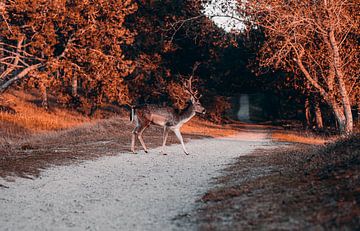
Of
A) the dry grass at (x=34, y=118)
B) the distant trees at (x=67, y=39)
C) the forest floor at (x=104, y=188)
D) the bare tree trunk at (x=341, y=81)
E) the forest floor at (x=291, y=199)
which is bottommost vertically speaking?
the forest floor at (x=104, y=188)

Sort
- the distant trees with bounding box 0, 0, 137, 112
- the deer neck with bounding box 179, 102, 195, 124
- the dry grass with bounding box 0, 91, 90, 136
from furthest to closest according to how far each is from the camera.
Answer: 1. the dry grass with bounding box 0, 91, 90, 136
2. the distant trees with bounding box 0, 0, 137, 112
3. the deer neck with bounding box 179, 102, 195, 124

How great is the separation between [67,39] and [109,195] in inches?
902

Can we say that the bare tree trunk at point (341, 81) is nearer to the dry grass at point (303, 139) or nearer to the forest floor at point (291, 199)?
the dry grass at point (303, 139)

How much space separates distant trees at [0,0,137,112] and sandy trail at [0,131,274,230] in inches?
582

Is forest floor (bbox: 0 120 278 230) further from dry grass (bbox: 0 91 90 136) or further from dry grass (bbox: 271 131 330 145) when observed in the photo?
dry grass (bbox: 0 91 90 136)

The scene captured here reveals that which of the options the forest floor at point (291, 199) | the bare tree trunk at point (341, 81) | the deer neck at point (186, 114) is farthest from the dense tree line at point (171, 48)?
the forest floor at point (291, 199)

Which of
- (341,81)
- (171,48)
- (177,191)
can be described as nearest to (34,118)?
(171,48)

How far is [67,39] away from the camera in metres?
30.6

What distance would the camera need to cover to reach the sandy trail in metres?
7.34

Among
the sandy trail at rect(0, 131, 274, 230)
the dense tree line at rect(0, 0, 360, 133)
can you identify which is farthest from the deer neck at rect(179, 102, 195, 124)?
the sandy trail at rect(0, 131, 274, 230)

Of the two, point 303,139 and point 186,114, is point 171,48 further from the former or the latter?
point 186,114

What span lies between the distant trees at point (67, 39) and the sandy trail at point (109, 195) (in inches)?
582

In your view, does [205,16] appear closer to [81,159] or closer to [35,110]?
[81,159]

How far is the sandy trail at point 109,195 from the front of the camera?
24.1ft
